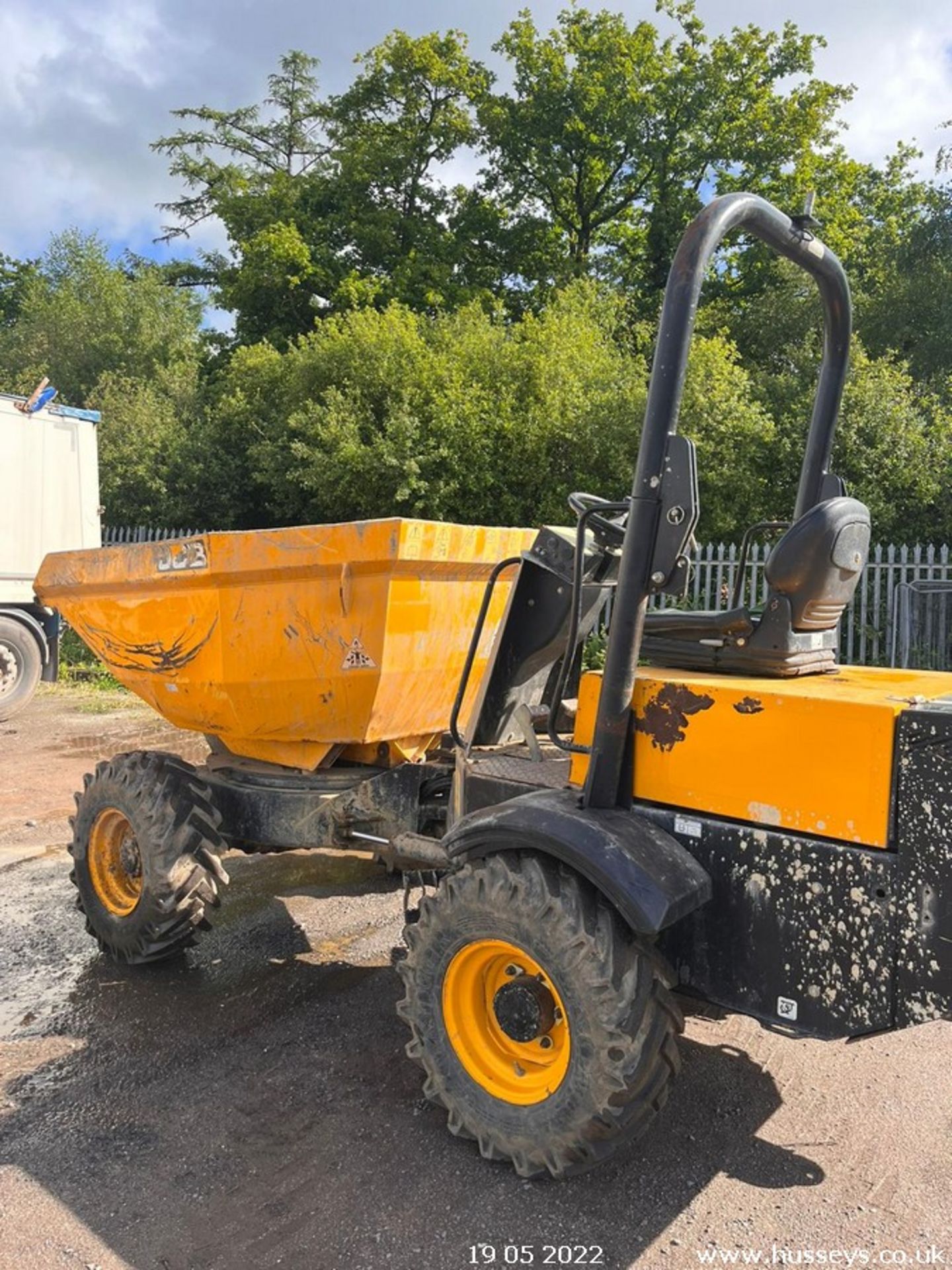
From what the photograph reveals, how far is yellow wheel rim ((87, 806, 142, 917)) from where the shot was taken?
4137 millimetres

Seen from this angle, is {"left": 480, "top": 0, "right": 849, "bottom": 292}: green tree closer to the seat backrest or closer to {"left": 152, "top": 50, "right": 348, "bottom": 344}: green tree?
{"left": 152, "top": 50, "right": 348, "bottom": 344}: green tree

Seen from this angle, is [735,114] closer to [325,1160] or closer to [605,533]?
[605,533]

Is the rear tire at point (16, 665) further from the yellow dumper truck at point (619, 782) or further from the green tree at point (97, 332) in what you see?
the green tree at point (97, 332)

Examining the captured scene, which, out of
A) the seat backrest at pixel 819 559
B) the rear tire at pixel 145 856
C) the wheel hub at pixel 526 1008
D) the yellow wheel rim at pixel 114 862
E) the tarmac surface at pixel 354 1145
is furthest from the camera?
the yellow wheel rim at pixel 114 862

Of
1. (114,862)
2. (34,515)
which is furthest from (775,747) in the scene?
(34,515)

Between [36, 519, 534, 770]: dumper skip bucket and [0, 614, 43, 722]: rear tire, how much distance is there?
21.7 ft

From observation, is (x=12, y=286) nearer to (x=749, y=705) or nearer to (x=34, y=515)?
(x=34, y=515)

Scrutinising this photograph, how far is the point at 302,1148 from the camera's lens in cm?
281

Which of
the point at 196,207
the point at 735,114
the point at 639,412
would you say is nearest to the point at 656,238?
the point at 735,114

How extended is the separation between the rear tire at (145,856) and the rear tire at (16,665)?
22.0ft

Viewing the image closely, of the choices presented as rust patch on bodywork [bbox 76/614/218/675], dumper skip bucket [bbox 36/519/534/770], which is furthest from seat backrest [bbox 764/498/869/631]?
rust patch on bodywork [bbox 76/614/218/675]

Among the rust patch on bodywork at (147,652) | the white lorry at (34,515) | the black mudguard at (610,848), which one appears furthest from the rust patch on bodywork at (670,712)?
the white lorry at (34,515)

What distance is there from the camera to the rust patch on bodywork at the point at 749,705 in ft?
8.00

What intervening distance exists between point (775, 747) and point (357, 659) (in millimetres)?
1706
